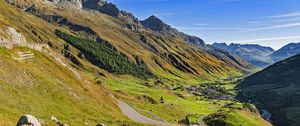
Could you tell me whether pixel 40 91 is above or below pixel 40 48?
below

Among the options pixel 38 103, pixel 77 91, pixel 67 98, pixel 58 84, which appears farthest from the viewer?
pixel 77 91

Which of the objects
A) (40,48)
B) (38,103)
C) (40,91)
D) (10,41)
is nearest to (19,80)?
(40,91)

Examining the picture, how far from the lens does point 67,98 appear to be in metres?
93.2

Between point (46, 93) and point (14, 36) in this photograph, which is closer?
point (46, 93)

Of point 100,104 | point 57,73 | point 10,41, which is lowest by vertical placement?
point 100,104

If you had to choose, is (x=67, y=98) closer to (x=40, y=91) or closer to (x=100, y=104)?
(x=40, y=91)

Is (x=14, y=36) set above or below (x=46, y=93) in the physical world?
above

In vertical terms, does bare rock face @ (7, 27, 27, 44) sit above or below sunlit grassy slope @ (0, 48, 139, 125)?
above

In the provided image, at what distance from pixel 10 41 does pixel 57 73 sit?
17.4m

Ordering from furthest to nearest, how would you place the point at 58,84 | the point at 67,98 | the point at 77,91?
the point at 77,91
the point at 58,84
the point at 67,98

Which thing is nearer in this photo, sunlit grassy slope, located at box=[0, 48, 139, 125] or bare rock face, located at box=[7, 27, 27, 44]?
sunlit grassy slope, located at box=[0, 48, 139, 125]

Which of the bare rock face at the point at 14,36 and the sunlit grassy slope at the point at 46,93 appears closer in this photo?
the sunlit grassy slope at the point at 46,93

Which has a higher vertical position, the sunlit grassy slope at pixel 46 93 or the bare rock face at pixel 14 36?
the bare rock face at pixel 14 36

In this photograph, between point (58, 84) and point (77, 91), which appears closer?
point (58, 84)
